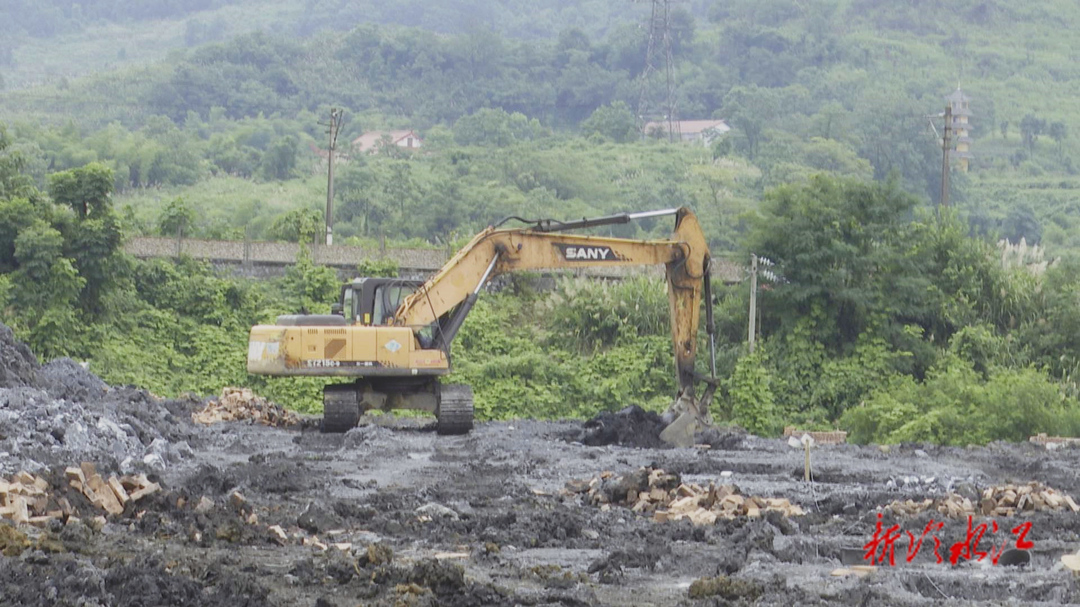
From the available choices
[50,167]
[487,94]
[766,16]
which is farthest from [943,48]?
[50,167]

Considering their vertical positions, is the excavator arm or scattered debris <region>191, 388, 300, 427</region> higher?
the excavator arm

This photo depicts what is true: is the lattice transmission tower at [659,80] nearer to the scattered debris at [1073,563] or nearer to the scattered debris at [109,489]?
the scattered debris at [109,489]

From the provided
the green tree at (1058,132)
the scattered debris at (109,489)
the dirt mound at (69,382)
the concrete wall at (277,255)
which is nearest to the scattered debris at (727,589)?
the scattered debris at (109,489)

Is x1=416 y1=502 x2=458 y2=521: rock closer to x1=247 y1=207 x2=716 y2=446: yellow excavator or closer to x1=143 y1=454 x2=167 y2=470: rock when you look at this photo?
x1=143 y1=454 x2=167 y2=470: rock

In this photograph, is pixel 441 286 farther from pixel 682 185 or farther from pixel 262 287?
pixel 682 185

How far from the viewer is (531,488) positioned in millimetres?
16188

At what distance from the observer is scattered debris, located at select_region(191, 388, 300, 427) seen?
2627cm

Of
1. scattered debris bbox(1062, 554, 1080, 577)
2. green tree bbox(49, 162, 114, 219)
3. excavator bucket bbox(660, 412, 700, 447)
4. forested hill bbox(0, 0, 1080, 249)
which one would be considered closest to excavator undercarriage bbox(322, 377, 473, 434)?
excavator bucket bbox(660, 412, 700, 447)

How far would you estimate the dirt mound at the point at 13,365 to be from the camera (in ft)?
66.5

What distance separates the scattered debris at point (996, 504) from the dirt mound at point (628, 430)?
7.75m

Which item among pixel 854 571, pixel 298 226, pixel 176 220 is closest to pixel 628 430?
pixel 854 571

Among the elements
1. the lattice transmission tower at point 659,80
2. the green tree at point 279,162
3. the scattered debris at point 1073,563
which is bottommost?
the scattered debris at point 1073,563

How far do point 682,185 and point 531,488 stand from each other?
70.3m

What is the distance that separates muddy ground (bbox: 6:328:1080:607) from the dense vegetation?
1007 cm
